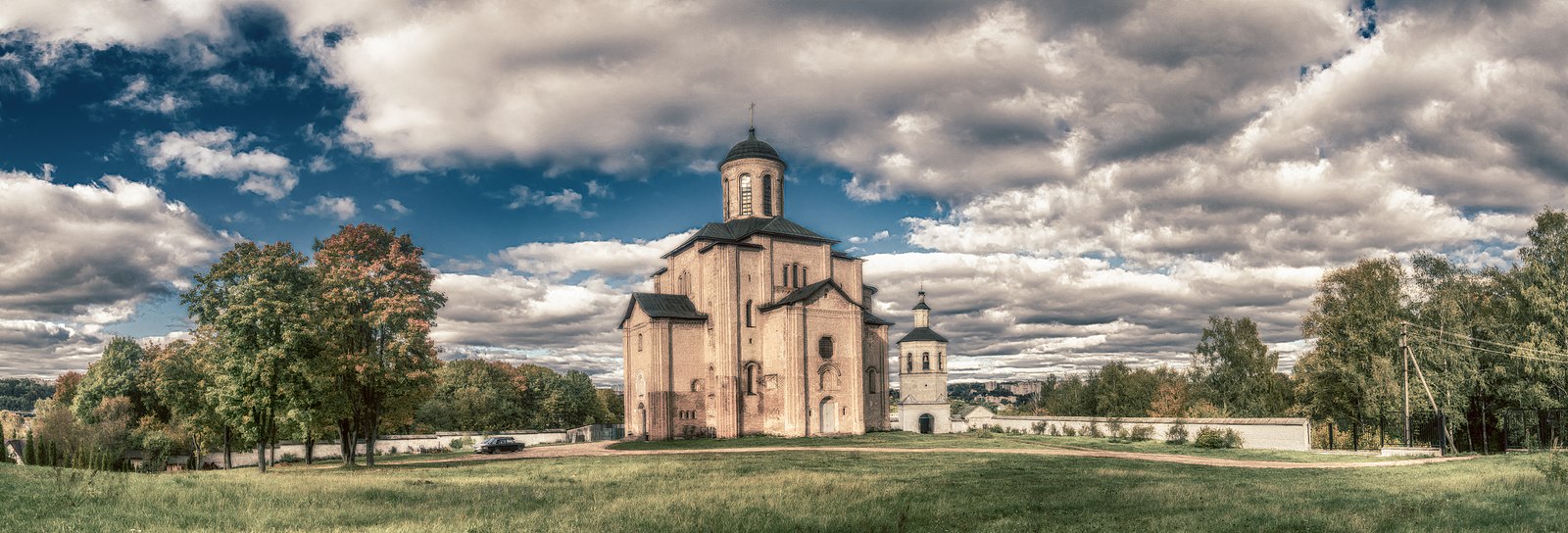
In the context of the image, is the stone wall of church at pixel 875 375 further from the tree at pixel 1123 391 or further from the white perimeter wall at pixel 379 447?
the tree at pixel 1123 391

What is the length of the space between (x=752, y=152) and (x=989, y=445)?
28027 millimetres

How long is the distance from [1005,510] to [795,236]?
4089 cm

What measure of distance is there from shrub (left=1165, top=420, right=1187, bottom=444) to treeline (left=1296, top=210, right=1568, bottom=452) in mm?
6231

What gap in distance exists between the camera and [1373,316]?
37.5 m

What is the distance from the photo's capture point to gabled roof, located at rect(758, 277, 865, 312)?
1994 inches

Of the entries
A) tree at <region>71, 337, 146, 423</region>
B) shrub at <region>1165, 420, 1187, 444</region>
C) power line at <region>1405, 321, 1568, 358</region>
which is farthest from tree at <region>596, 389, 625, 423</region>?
power line at <region>1405, 321, 1568, 358</region>

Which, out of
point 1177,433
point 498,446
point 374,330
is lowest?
point 498,446

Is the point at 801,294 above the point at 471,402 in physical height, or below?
above

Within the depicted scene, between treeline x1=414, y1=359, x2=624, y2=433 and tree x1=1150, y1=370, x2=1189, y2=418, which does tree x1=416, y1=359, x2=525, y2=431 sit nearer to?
treeline x1=414, y1=359, x2=624, y2=433

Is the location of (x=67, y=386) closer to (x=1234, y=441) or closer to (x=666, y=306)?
(x=666, y=306)

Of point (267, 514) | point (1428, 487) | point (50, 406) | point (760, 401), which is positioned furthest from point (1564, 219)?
point (50, 406)

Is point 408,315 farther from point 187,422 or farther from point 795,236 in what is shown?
point 795,236

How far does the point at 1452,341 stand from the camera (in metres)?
34.1

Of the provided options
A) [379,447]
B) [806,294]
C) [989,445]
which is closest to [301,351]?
[379,447]
